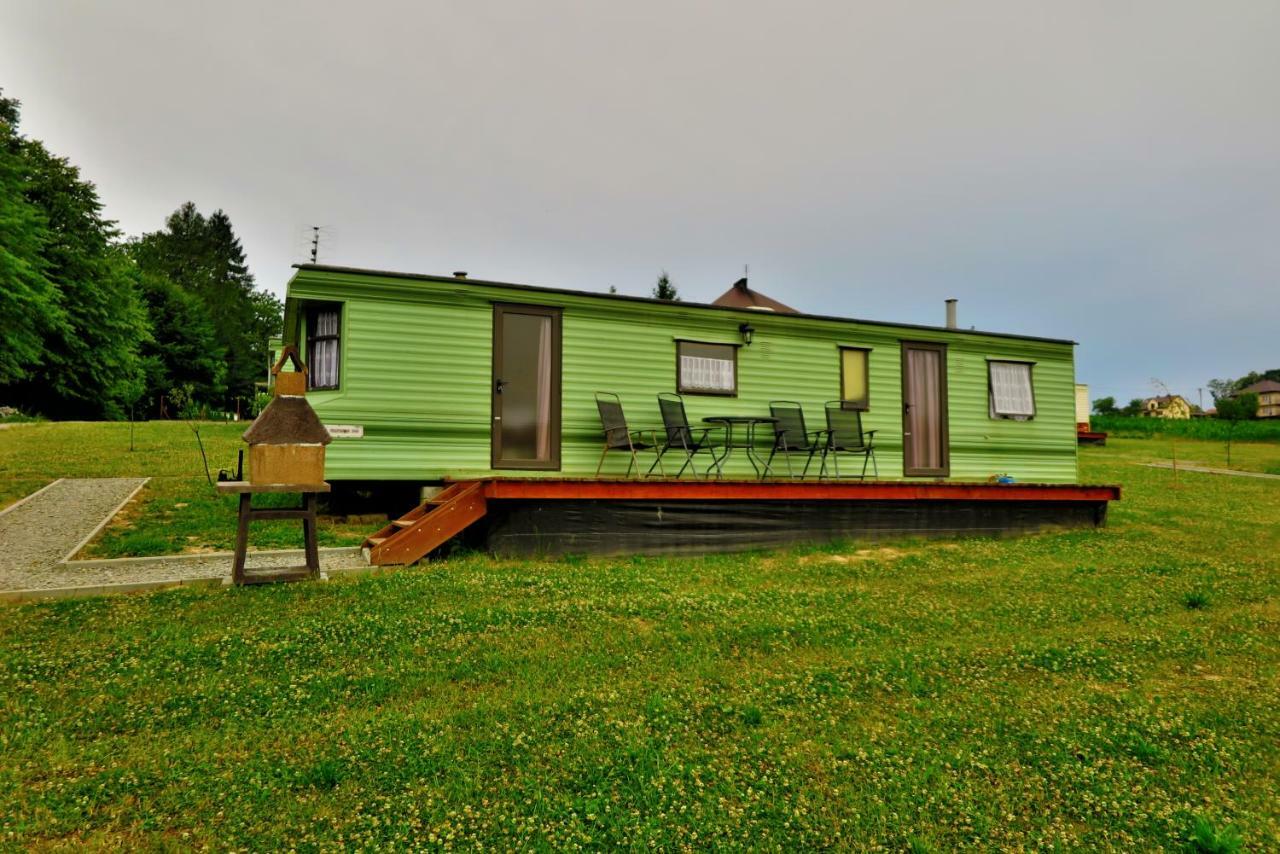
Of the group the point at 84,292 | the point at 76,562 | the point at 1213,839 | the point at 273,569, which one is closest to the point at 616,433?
the point at 273,569

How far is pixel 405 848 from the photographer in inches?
85.6

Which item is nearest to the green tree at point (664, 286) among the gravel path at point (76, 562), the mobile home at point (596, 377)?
the mobile home at point (596, 377)

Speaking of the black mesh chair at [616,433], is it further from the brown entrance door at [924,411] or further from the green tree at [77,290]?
the green tree at [77,290]

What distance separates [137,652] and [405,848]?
266 centimetres

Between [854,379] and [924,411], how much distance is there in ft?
4.46

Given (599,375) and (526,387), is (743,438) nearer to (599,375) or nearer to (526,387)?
(599,375)

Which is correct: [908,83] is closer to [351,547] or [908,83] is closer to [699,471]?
[699,471]

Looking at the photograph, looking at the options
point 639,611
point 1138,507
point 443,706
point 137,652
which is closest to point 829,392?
point 639,611

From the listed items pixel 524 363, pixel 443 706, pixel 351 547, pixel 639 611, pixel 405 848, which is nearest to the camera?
pixel 405 848

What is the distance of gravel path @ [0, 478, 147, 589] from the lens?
18.9 ft

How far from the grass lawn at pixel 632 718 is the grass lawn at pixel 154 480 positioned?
7.99 feet

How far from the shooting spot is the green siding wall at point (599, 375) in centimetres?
755

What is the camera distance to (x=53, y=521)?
7.93 meters

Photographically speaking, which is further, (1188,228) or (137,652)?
(1188,228)
